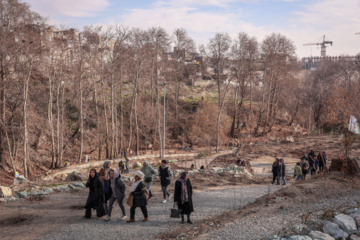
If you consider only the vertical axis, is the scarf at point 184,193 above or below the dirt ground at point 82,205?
above

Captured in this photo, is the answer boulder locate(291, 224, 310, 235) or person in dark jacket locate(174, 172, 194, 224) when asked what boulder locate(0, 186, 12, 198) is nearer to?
person in dark jacket locate(174, 172, 194, 224)

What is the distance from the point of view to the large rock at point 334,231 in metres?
6.86

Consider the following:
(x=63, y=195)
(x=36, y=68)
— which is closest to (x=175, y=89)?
(x=36, y=68)

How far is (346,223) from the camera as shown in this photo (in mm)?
7238

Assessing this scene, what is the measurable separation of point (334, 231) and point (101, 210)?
21.3ft

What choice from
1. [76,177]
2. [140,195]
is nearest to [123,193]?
[140,195]

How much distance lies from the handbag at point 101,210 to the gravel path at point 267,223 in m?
3.35

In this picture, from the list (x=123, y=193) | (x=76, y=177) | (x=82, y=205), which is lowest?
(x=76, y=177)

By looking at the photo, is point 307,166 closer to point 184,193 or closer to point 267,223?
point 267,223

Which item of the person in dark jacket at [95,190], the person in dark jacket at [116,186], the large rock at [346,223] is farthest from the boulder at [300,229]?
the person in dark jacket at [95,190]

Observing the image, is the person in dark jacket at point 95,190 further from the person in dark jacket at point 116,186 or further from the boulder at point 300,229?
the boulder at point 300,229

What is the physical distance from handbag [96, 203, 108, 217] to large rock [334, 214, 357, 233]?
21.5 feet

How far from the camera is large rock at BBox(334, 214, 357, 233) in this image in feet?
23.4

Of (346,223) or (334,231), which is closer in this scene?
(334,231)
